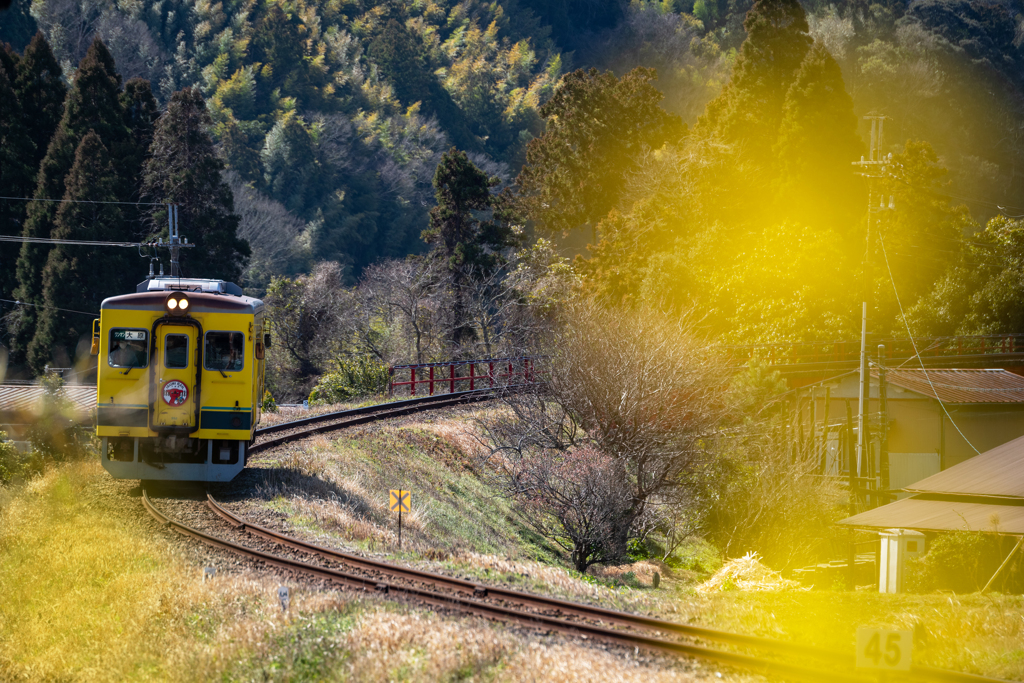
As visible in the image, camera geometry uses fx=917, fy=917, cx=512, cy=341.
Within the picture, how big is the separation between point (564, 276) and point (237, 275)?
16224 millimetres

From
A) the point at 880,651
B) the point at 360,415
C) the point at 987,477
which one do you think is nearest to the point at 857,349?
the point at 987,477

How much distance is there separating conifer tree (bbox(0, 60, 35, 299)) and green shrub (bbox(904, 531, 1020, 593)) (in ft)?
131

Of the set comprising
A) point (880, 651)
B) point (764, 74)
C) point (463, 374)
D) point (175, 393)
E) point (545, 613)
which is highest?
point (764, 74)

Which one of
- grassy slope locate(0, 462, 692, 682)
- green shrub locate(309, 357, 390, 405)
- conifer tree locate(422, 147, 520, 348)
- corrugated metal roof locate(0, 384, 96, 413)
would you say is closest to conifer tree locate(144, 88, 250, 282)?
conifer tree locate(422, 147, 520, 348)

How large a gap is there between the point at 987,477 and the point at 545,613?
15541 millimetres

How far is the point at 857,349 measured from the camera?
32844mm

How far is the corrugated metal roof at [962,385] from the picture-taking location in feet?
102

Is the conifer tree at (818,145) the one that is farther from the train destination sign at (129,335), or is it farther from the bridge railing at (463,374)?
the train destination sign at (129,335)

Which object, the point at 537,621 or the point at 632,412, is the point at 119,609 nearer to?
the point at 537,621

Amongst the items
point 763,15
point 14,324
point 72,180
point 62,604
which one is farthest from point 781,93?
point 62,604

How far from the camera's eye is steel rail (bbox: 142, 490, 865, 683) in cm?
763

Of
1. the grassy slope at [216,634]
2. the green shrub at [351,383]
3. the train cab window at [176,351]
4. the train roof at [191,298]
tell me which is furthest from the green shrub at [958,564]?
the green shrub at [351,383]

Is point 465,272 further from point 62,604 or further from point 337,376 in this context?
point 62,604

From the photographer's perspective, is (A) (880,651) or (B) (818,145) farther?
(B) (818,145)
